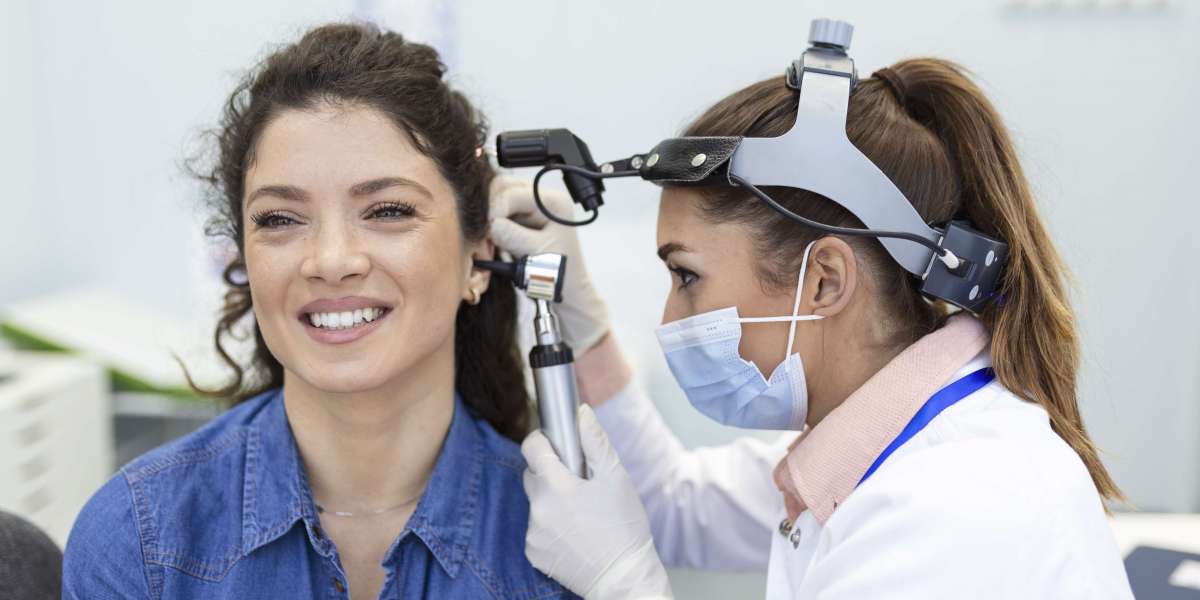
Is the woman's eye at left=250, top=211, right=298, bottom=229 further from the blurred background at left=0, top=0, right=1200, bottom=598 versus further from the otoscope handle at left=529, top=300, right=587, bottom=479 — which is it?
the blurred background at left=0, top=0, right=1200, bottom=598

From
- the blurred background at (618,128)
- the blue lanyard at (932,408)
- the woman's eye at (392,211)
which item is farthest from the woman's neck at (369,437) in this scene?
the blurred background at (618,128)

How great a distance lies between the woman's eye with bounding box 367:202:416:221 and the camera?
118 cm

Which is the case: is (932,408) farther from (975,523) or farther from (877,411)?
(975,523)

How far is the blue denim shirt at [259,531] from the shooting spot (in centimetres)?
113

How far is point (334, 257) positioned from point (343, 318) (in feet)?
0.27

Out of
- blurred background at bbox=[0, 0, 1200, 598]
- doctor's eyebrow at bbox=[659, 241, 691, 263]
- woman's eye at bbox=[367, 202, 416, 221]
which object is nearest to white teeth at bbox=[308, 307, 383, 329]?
woman's eye at bbox=[367, 202, 416, 221]

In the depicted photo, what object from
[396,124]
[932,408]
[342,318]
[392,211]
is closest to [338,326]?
[342,318]

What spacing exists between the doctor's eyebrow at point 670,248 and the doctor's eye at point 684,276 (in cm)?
2

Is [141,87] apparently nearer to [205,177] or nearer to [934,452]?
[205,177]

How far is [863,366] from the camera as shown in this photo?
3.83 feet

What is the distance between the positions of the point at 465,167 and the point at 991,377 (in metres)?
0.71

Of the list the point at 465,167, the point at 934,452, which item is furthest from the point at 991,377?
the point at 465,167

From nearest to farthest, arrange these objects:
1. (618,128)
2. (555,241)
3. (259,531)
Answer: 1. (259,531)
2. (555,241)
3. (618,128)

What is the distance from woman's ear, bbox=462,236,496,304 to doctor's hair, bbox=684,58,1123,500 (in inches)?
13.4
